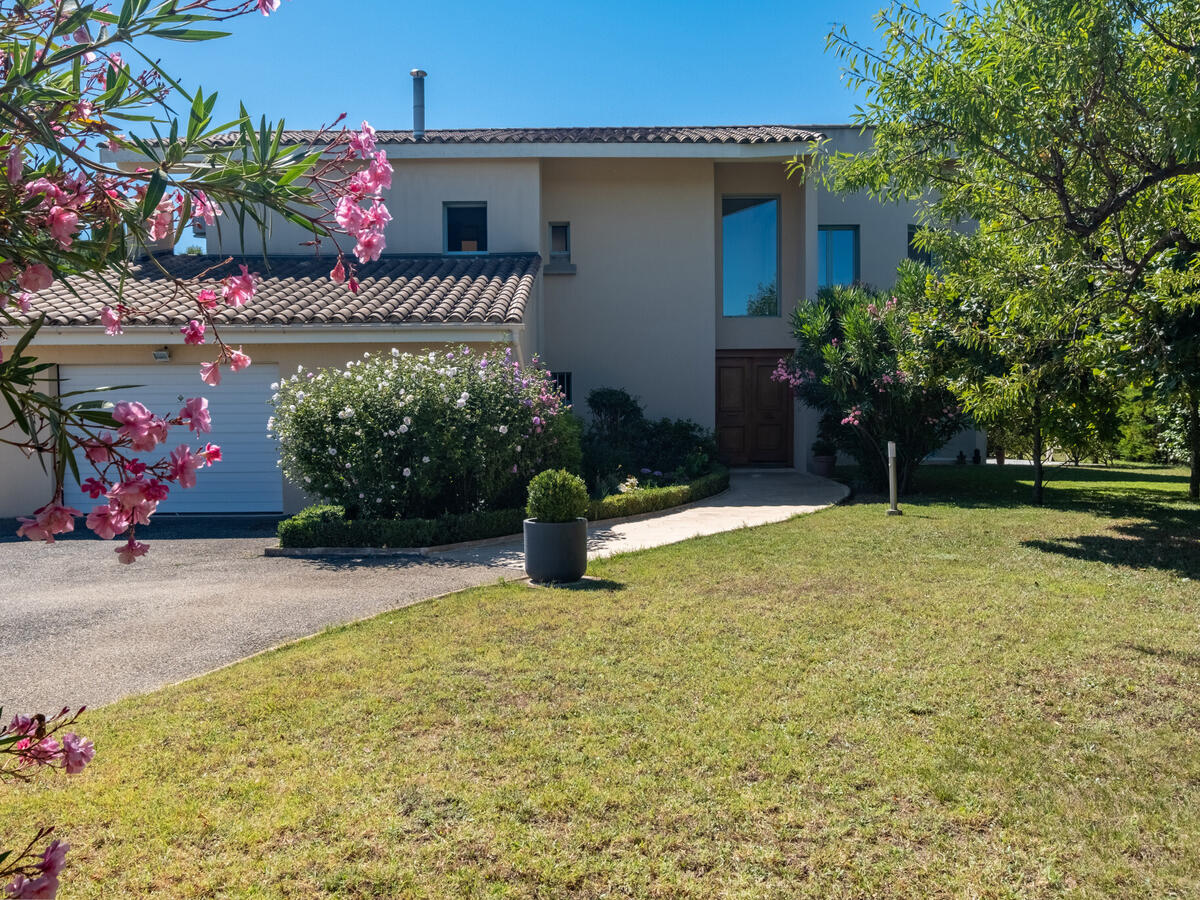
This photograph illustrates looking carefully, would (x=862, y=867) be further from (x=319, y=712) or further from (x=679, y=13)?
(x=679, y=13)

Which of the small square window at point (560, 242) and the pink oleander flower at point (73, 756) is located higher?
the small square window at point (560, 242)

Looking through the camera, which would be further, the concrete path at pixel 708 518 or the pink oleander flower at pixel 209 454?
the concrete path at pixel 708 518

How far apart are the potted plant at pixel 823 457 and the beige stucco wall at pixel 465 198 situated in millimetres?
7128

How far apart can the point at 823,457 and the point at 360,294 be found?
961 cm

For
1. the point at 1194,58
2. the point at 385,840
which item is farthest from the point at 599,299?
the point at 385,840

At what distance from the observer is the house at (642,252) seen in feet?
56.0

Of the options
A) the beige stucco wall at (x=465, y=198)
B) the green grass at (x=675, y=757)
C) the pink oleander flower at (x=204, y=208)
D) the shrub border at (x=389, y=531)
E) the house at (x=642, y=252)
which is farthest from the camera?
the beige stucco wall at (x=465, y=198)

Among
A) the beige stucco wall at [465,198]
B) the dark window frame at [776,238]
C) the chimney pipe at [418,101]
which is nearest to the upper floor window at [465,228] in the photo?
the beige stucco wall at [465,198]

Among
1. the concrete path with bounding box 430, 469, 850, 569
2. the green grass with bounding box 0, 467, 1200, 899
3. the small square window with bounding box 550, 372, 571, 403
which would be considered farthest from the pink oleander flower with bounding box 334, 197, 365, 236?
the small square window with bounding box 550, 372, 571, 403

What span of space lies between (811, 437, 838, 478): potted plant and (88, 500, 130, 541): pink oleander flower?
54.4ft

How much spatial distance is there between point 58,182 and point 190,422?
0.64 m

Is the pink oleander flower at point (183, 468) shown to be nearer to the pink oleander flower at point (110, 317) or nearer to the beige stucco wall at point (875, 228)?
the pink oleander flower at point (110, 317)

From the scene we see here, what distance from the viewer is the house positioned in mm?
17078

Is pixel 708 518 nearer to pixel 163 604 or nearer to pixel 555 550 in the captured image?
pixel 555 550
